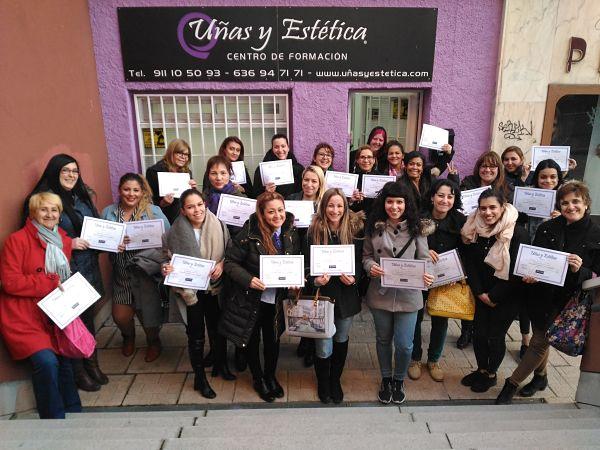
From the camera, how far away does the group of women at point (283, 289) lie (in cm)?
329

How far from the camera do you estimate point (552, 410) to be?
3.35 metres

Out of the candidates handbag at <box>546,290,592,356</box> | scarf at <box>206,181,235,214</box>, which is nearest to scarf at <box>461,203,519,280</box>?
handbag at <box>546,290,592,356</box>

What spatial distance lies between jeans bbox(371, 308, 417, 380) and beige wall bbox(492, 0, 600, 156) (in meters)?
3.65

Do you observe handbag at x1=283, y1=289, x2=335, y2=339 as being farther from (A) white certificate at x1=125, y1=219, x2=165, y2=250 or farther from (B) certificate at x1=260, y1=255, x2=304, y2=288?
(A) white certificate at x1=125, y1=219, x2=165, y2=250

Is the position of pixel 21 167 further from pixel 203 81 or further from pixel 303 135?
pixel 303 135

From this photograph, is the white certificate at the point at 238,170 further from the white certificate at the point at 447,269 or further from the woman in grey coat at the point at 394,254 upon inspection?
the white certificate at the point at 447,269

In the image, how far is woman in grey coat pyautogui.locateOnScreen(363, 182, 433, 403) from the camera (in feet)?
11.3

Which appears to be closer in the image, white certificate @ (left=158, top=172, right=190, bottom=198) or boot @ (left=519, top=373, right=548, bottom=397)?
boot @ (left=519, top=373, right=548, bottom=397)

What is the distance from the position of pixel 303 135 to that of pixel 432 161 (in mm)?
1816

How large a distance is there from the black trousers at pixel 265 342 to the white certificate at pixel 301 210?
971mm

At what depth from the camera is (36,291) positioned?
3.24 metres

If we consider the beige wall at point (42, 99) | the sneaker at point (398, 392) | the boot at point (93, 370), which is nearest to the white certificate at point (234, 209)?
the beige wall at point (42, 99)

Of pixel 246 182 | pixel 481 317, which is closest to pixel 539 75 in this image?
pixel 481 317

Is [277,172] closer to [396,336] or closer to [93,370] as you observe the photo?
[396,336]
